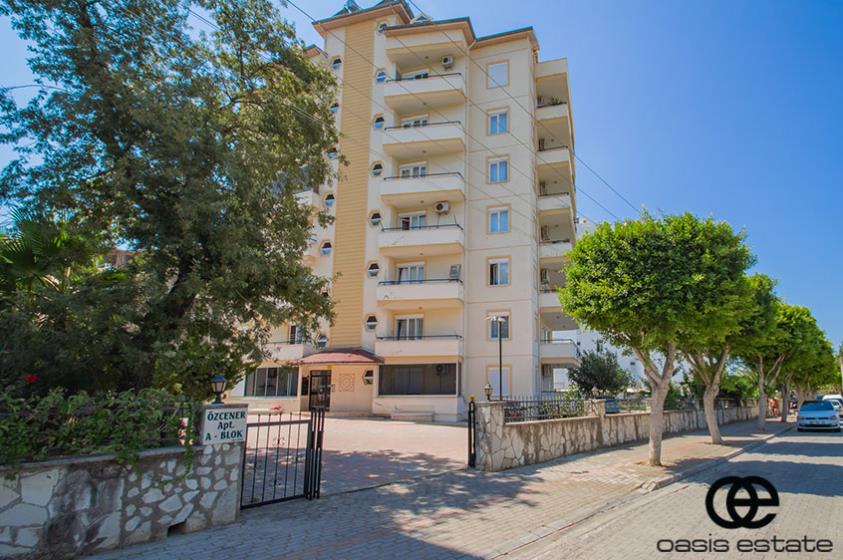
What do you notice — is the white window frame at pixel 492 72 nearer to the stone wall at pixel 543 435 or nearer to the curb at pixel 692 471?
the stone wall at pixel 543 435

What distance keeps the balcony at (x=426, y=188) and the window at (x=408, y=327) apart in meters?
7.12

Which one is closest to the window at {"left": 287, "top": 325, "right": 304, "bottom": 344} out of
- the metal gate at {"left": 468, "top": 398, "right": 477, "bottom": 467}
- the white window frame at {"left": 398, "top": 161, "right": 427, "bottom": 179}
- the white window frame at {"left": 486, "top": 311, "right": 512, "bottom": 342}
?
the white window frame at {"left": 486, "top": 311, "right": 512, "bottom": 342}

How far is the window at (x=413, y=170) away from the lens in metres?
29.8

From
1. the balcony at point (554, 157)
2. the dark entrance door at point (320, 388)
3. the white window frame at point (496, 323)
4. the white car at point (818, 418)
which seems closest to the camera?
the white car at point (818, 418)

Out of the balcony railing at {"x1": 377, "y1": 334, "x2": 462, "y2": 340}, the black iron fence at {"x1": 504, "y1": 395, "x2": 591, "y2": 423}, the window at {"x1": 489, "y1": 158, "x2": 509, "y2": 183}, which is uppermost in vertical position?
the window at {"x1": 489, "y1": 158, "x2": 509, "y2": 183}

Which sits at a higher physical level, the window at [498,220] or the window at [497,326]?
the window at [498,220]

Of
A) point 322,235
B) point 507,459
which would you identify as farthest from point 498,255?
point 507,459

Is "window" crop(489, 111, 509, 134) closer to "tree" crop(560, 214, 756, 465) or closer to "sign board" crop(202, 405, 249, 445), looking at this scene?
"tree" crop(560, 214, 756, 465)

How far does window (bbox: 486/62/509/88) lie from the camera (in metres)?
29.4

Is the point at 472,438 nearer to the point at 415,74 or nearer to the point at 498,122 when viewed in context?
the point at 498,122

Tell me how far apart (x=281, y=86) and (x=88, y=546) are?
40.8ft

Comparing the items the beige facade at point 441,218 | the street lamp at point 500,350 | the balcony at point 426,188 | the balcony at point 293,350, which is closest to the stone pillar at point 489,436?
the street lamp at point 500,350

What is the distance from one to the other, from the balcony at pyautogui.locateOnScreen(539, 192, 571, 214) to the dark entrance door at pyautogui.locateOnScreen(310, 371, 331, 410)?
16.3 metres

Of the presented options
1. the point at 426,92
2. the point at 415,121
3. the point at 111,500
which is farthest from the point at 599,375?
the point at 111,500
